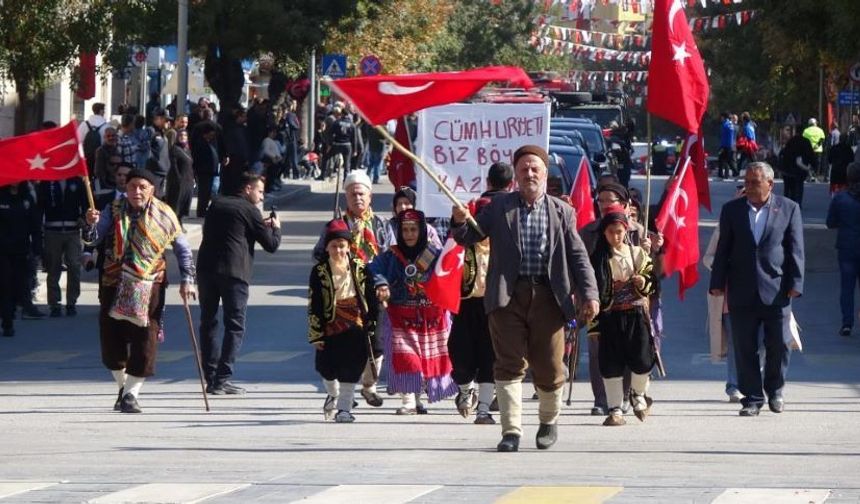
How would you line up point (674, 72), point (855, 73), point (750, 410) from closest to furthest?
point (750, 410), point (674, 72), point (855, 73)

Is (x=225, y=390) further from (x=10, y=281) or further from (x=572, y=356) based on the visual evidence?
(x=10, y=281)

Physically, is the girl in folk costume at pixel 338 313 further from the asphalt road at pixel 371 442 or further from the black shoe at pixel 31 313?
the black shoe at pixel 31 313

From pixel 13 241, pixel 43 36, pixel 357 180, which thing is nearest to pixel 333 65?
pixel 43 36

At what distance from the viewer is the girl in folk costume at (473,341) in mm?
13406

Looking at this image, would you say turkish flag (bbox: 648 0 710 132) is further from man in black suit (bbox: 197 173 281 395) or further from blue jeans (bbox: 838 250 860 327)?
blue jeans (bbox: 838 250 860 327)

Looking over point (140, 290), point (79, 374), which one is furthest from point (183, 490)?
point (79, 374)

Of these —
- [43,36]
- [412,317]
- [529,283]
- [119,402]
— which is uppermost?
[43,36]

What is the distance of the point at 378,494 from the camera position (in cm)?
A: 965

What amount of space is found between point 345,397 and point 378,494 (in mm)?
3831

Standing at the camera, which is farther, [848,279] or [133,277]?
[848,279]

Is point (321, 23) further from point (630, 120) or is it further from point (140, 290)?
point (140, 290)

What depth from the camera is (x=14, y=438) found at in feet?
41.1

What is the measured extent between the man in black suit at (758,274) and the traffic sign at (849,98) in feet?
125

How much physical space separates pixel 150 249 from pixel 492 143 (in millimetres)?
2876
